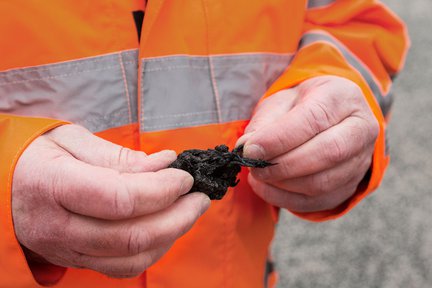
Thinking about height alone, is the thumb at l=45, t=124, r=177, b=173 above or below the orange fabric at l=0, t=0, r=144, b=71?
below

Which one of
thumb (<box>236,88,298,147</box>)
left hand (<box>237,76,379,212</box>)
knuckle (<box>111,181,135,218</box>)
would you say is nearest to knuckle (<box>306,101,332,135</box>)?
left hand (<box>237,76,379,212</box>)

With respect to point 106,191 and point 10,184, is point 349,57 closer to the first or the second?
point 106,191

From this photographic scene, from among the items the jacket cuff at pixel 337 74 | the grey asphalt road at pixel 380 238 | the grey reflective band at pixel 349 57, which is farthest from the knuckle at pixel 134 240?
the grey asphalt road at pixel 380 238

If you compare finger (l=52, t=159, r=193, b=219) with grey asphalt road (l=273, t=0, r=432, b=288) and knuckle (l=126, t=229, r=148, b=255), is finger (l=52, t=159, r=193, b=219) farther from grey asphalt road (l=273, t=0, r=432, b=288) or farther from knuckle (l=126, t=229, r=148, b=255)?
grey asphalt road (l=273, t=0, r=432, b=288)

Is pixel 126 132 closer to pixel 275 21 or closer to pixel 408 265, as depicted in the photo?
pixel 275 21

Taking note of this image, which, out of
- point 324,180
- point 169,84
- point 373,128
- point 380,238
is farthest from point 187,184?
point 380,238

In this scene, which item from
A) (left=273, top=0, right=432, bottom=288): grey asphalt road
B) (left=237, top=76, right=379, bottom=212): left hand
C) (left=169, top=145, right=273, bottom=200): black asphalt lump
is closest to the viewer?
(left=169, top=145, right=273, bottom=200): black asphalt lump

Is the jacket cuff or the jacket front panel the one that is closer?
the jacket front panel
